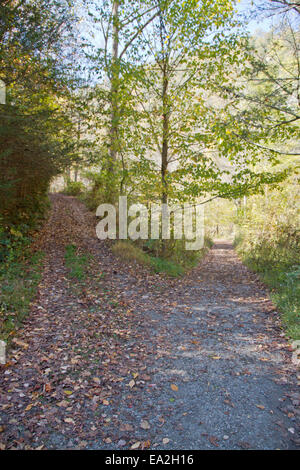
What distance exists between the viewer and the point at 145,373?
4.12 m

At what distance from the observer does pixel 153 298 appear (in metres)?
7.24

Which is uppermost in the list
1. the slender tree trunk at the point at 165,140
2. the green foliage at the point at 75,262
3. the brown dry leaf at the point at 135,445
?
the slender tree trunk at the point at 165,140

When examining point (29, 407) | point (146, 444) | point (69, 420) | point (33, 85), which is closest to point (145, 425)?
point (146, 444)

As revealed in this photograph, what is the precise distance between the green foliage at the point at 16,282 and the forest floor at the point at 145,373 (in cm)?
21

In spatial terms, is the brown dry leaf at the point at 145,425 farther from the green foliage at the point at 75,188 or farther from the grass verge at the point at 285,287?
the green foliage at the point at 75,188

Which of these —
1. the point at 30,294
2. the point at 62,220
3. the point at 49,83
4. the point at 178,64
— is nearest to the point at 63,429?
the point at 30,294

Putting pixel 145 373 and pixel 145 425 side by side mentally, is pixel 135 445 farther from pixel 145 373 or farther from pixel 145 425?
pixel 145 373

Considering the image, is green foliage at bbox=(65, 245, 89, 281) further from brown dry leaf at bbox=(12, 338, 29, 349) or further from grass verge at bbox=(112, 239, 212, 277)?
brown dry leaf at bbox=(12, 338, 29, 349)

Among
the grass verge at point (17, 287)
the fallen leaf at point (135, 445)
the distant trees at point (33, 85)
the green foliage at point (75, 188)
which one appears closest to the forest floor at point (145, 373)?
the fallen leaf at point (135, 445)

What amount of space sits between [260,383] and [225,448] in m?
1.27

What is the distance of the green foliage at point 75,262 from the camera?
7656mm

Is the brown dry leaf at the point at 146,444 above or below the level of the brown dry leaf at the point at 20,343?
below
